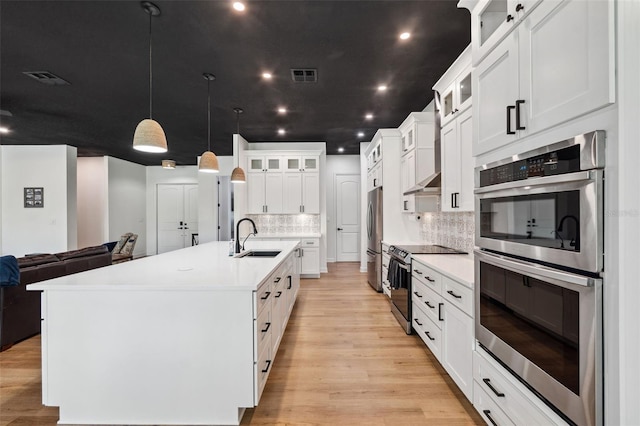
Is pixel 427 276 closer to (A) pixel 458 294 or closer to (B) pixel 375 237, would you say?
(A) pixel 458 294

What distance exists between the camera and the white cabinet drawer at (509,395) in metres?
1.26

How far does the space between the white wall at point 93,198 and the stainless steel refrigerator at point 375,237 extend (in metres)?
7.30

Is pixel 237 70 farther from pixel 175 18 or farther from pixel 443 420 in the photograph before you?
pixel 443 420

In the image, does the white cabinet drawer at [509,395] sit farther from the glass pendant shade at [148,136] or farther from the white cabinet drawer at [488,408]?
the glass pendant shade at [148,136]

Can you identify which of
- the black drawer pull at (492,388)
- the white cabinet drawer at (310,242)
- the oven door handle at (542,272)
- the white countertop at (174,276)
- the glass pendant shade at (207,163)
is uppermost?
the glass pendant shade at (207,163)

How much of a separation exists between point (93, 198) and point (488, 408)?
9.71 metres

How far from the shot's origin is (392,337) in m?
3.06

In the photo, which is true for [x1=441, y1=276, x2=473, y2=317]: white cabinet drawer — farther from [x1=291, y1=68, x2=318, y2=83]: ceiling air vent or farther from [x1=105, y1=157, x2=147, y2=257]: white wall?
[x1=105, y1=157, x2=147, y2=257]: white wall

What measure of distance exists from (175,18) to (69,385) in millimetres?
2768

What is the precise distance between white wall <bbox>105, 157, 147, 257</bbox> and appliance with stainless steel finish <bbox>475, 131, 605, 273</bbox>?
9280mm

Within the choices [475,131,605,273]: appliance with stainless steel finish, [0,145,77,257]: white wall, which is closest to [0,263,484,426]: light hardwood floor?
[475,131,605,273]: appliance with stainless steel finish

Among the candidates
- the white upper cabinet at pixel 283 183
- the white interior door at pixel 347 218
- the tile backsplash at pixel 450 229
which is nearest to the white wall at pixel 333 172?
the white interior door at pixel 347 218

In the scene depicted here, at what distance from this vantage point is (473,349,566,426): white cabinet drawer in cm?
126

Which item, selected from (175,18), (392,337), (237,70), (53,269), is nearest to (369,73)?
(237,70)
